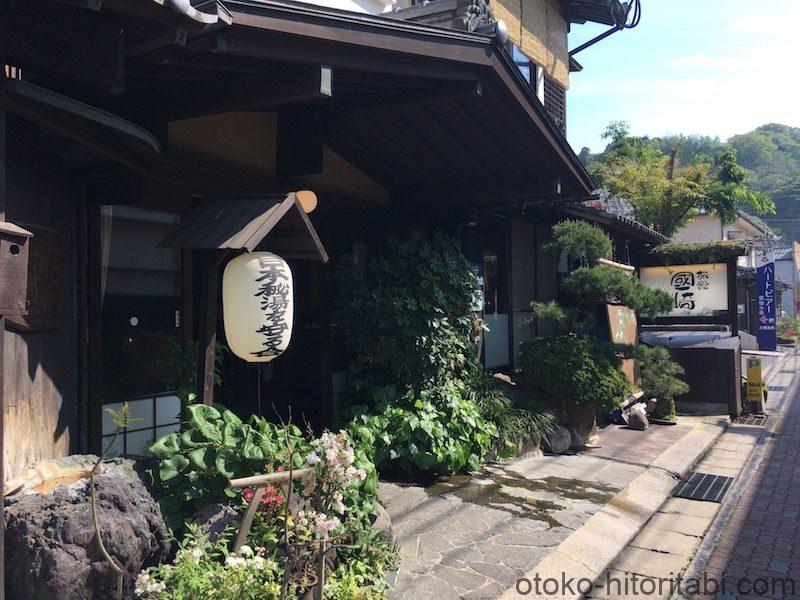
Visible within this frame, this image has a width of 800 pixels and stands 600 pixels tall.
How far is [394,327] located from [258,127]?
10.00 feet

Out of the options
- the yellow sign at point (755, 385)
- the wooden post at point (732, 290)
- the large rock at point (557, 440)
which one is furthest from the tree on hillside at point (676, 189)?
the large rock at point (557, 440)

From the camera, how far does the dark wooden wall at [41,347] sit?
14.1 ft

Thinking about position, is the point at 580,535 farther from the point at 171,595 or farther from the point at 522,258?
the point at 522,258

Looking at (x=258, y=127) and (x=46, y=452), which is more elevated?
(x=258, y=127)

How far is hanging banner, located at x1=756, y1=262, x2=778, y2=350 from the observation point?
68.4ft

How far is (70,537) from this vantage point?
3.82 m

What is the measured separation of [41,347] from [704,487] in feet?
29.6

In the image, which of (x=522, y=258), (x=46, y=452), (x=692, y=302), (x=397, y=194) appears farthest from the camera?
(x=692, y=302)

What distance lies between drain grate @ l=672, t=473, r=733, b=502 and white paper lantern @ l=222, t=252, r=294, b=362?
270 inches

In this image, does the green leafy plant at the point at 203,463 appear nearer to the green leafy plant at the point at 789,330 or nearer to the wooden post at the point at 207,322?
the wooden post at the point at 207,322

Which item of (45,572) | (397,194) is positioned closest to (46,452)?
(45,572)

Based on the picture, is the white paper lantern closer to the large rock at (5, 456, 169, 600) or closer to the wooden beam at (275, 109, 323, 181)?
the large rock at (5, 456, 169, 600)

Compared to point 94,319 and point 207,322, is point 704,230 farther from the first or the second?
point 94,319

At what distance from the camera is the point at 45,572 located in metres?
3.73
